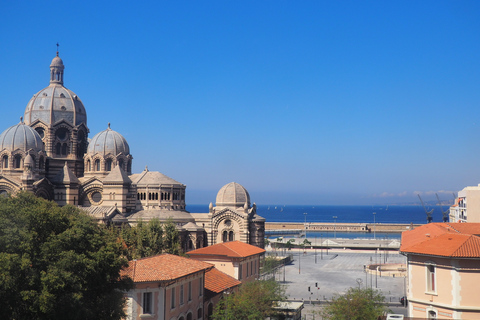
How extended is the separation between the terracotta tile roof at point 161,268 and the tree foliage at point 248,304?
3.16m

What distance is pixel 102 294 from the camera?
30.7m

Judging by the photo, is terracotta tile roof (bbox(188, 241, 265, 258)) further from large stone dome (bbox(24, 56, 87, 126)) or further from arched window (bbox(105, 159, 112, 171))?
large stone dome (bbox(24, 56, 87, 126))

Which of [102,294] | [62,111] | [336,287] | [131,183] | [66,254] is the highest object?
[62,111]

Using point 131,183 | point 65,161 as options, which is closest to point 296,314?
point 131,183

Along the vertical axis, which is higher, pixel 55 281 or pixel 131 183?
pixel 131 183

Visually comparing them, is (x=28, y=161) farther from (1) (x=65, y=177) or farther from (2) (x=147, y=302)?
(2) (x=147, y=302)

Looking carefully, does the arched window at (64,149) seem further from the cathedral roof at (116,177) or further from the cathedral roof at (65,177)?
the cathedral roof at (116,177)

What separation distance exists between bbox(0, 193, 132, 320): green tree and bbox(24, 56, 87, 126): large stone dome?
168 ft

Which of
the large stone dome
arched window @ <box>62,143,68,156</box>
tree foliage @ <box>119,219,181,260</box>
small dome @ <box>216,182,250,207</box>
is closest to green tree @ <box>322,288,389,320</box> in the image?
tree foliage @ <box>119,219,181,260</box>

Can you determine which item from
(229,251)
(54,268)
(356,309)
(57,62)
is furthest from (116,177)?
(54,268)

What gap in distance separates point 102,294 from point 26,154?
47851 millimetres

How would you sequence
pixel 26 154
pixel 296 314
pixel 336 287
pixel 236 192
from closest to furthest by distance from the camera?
pixel 296 314 < pixel 336 287 < pixel 26 154 < pixel 236 192

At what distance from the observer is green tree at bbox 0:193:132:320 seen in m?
27.1

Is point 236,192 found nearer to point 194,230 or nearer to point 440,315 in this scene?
point 194,230
